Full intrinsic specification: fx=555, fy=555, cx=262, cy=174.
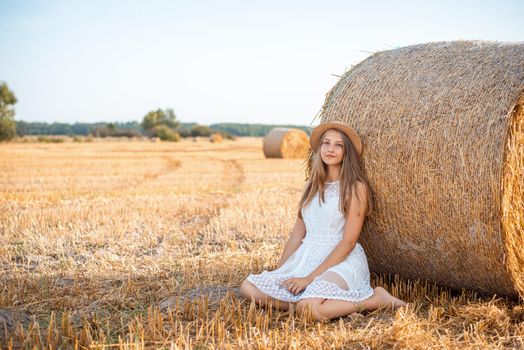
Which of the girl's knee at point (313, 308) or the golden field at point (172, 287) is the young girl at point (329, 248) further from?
the golden field at point (172, 287)

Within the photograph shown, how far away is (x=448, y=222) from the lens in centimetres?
407

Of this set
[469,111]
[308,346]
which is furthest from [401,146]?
[308,346]

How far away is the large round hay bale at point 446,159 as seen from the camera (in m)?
3.83

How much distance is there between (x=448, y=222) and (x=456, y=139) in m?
0.61

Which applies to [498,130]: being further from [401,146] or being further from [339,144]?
[339,144]

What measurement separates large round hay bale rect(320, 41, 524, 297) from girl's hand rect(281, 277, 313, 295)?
0.84 metres

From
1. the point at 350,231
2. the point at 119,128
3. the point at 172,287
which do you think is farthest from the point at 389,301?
the point at 119,128

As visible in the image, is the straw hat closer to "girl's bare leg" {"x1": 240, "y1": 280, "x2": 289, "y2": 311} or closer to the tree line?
"girl's bare leg" {"x1": 240, "y1": 280, "x2": 289, "y2": 311}

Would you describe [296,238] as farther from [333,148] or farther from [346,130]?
[346,130]

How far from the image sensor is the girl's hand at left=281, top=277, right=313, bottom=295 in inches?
165

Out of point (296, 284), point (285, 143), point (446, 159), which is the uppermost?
point (446, 159)

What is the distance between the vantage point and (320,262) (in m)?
4.52

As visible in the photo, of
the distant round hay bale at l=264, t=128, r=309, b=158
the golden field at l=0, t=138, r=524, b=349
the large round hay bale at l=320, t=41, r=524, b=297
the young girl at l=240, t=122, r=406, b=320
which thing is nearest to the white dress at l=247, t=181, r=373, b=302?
the young girl at l=240, t=122, r=406, b=320

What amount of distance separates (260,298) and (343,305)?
63cm
